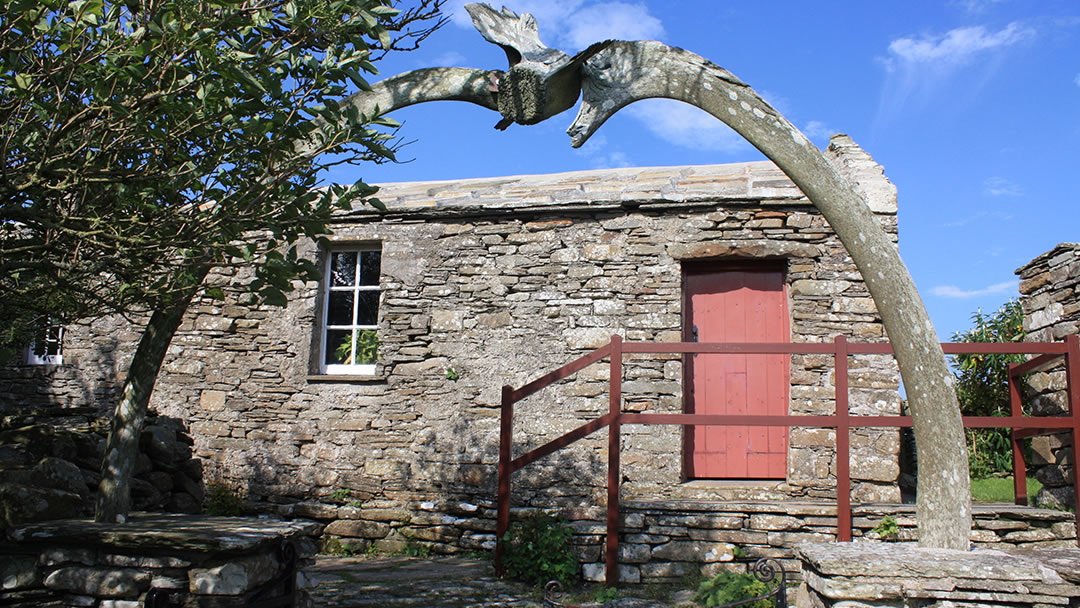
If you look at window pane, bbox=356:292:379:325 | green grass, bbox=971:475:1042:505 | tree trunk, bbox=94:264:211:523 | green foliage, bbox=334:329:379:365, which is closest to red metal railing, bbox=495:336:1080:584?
green grass, bbox=971:475:1042:505

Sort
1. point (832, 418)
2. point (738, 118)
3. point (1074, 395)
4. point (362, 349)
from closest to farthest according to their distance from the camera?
point (738, 118), point (1074, 395), point (832, 418), point (362, 349)

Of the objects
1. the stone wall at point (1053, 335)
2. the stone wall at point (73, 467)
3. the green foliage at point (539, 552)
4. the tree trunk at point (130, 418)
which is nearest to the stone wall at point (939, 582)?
the green foliage at point (539, 552)

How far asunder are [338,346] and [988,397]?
26.5ft

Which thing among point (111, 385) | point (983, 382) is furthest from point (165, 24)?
point (983, 382)

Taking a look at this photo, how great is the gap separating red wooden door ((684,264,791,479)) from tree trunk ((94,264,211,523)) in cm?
459

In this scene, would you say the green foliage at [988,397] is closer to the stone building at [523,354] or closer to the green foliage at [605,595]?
the stone building at [523,354]

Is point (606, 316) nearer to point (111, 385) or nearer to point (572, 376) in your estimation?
point (572, 376)

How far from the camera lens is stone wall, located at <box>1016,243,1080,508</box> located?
17.6 feet

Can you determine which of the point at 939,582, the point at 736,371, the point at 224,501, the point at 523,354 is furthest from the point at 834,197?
the point at 224,501

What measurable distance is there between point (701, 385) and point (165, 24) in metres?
5.60

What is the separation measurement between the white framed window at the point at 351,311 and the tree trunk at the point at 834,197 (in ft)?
14.8

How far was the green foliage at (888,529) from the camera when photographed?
511 cm

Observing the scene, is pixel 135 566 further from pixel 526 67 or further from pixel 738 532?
pixel 738 532

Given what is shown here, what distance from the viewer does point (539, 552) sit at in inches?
211
